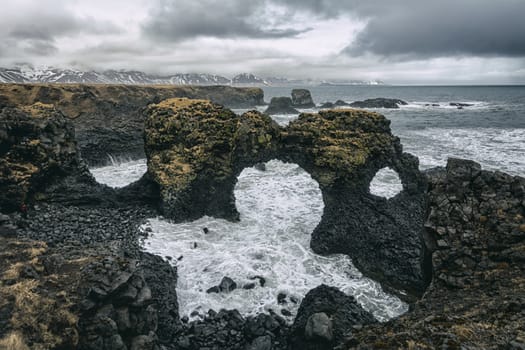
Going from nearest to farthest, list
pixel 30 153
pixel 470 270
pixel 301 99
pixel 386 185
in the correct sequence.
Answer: pixel 470 270, pixel 30 153, pixel 386 185, pixel 301 99

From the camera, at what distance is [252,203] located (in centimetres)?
3697

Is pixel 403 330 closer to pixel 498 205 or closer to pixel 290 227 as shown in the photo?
pixel 498 205

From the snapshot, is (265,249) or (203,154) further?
(203,154)

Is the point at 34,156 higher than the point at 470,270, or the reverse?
the point at 34,156

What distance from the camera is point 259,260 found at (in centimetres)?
2564

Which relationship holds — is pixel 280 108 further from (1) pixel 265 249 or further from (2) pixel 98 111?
(1) pixel 265 249

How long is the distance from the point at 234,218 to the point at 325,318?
50.6 ft

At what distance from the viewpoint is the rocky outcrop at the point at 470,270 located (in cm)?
1070

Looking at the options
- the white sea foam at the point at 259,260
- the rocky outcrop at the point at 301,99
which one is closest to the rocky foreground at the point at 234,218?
the white sea foam at the point at 259,260

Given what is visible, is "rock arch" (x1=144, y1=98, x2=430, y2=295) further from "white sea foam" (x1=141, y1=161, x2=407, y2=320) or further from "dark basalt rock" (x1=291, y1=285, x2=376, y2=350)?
"dark basalt rock" (x1=291, y1=285, x2=376, y2=350)

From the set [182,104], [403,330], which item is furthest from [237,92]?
[403,330]

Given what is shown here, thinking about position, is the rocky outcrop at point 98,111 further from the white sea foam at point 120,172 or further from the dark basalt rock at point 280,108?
the dark basalt rock at point 280,108

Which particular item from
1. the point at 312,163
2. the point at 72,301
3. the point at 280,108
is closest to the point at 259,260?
the point at 312,163

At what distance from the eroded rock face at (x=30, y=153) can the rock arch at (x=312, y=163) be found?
24.1 feet
